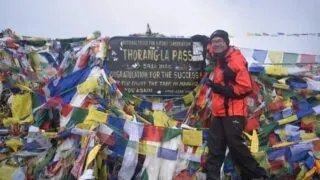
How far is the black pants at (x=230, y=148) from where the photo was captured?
6.16 meters

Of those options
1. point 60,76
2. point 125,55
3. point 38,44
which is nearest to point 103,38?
point 125,55

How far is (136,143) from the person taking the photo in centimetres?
651

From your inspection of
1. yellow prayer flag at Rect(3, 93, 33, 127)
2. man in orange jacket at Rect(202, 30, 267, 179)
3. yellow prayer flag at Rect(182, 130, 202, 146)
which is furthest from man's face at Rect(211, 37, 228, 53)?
yellow prayer flag at Rect(3, 93, 33, 127)

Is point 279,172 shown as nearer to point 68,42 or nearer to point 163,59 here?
point 163,59

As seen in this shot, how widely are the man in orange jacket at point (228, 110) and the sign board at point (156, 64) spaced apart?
1.39 meters

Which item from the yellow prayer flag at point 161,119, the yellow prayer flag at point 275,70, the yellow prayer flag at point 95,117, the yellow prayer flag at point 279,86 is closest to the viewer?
the yellow prayer flag at point 95,117

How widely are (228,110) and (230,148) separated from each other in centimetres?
52

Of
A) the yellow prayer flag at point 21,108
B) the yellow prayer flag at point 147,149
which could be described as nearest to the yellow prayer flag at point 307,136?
Answer: the yellow prayer flag at point 147,149

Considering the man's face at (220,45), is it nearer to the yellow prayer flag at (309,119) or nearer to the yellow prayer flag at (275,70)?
the yellow prayer flag at (275,70)

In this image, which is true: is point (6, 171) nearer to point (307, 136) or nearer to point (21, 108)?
point (21, 108)

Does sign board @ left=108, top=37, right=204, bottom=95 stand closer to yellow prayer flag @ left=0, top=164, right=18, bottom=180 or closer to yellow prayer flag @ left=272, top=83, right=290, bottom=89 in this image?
yellow prayer flag @ left=272, top=83, right=290, bottom=89

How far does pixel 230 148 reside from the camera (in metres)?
6.27

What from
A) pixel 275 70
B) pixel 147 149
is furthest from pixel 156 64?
pixel 275 70

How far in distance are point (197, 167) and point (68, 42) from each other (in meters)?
3.43
